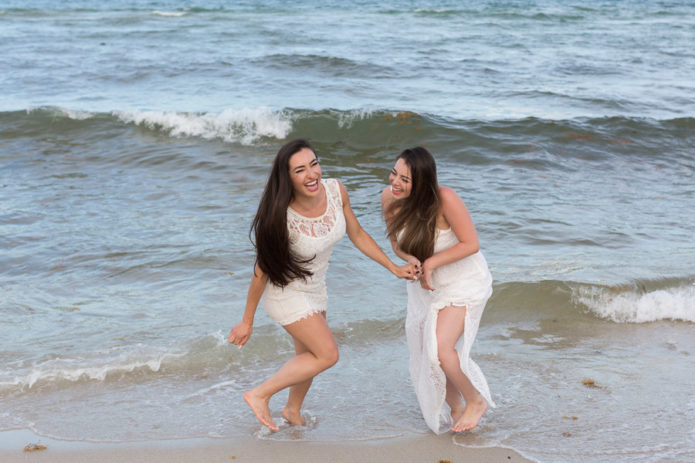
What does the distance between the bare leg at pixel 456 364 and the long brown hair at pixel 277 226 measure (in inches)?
33.3

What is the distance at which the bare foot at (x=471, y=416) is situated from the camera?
4.09 meters

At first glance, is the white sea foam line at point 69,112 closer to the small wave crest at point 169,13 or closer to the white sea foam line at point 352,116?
the white sea foam line at point 352,116

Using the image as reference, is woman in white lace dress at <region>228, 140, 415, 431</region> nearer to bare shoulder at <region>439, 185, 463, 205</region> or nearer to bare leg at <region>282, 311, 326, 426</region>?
bare leg at <region>282, 311, 326, 426</region>

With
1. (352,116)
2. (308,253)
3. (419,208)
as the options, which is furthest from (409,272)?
(352,116)

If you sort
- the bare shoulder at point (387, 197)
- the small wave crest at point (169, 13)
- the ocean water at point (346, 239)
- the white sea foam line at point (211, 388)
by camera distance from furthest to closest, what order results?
1. the small wave crest at point (169, 13)
2. the white sea foam line at point (211, 388)
3. the ocean water at point (346, 239)
4. the bare shoulder at point (387, 197)

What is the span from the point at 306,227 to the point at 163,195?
5.80 metres

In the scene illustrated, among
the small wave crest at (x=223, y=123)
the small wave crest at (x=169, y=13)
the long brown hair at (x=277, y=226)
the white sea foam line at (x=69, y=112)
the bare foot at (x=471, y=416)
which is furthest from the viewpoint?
the small wave crest at (x=169, y=13)

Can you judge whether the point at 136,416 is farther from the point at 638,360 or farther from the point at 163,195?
the point at 163,195

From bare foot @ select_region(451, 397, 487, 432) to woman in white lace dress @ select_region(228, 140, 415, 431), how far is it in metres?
0.78

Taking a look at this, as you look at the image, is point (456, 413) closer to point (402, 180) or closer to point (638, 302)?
point (402, 180)

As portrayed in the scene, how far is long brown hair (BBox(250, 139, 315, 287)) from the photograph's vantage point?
3.86m

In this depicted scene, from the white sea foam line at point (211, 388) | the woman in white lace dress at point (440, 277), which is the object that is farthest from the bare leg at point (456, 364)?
the white sea foam line at point (211, 388)

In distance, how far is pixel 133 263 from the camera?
7016mm

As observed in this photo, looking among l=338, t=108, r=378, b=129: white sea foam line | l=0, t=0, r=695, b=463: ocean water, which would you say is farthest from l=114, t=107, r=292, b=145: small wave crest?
l=338, t=108, r=378, b=129: white sea foam line
